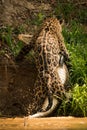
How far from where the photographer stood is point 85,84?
442 inches

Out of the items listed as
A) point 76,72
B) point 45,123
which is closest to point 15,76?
point 76,72

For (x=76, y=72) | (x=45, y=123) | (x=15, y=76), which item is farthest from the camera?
(x=15, y=76)

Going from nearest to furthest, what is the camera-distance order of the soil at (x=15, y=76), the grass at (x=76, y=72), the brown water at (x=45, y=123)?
the brown water at (x=45, y=123) → the grass at (x=76, y=72) → the soil at (x=15, y=76)

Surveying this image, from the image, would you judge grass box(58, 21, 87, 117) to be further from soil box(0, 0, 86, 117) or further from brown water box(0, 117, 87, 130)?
soil box(0, 0, 86, 117)

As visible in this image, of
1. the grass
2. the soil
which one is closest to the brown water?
the grass

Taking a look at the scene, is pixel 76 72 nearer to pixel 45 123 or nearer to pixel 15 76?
pixel 15 76

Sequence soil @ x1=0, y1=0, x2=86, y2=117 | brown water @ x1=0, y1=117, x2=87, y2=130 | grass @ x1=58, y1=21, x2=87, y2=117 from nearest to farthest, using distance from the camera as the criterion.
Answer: brown water @ x1=0, y1=117, x2=87, y2=130 → grass @ x1=58, y1=21, x2=87, y2=117 → soil @ x1=0, y1=0, x2=86, y2=117

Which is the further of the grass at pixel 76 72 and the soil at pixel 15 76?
the soil at pixel 15 76

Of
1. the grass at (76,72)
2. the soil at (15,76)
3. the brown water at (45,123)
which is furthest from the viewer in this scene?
the soil at (15,76)

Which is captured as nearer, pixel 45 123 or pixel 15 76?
pixel 45 123

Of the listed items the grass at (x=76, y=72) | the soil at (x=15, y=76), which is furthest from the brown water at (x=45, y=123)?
the soil at (x=15, y=76)

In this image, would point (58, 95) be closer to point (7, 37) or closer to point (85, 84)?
point (85, 84)

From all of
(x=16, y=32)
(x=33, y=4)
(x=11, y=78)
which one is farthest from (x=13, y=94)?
(x=33, y=4)

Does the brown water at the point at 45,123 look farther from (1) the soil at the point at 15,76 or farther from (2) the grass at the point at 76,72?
(1) the soil at the point at 15,76
